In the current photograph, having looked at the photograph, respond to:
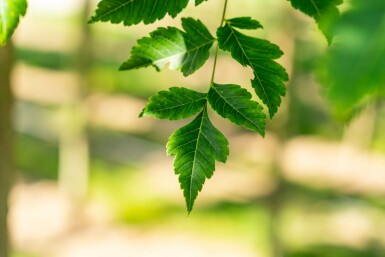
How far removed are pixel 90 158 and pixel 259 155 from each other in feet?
9.26

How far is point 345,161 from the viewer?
9445 millimetres

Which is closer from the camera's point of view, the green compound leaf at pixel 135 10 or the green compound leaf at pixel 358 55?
the green compound leaf at pixel 358 55

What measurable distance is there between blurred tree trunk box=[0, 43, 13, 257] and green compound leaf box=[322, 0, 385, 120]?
6.62 feet

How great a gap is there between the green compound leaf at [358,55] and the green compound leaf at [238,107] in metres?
0.48

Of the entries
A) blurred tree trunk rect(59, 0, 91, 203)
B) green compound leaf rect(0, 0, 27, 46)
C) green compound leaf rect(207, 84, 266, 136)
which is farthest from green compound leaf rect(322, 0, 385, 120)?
blurred tree trunk rect(59, 0, 91, 203)

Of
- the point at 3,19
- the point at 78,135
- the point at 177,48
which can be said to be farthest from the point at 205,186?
the point at 3,19

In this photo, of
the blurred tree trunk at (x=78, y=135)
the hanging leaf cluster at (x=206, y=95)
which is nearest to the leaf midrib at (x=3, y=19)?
the hanging leaf cluster at (x=206, y=95)

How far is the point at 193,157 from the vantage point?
0.86 meters

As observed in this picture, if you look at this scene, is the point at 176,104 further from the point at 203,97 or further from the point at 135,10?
the point at 135,10

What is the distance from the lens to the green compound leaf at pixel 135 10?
→ 2.84ft

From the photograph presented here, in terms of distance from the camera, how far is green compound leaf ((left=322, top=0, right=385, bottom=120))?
1.08 ft

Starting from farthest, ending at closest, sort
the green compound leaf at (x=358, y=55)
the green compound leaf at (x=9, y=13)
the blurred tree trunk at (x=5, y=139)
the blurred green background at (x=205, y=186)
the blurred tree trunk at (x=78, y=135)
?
the blurred tree trunk at (x=78, y=135) < the blurred green background at (x=205, y=186) < the blurred tree trunk at (x=5, y=139) < the green compound leaf at (x=9, y=13) < the green compound leaf at (x=358, y=55)

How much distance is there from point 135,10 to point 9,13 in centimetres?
18

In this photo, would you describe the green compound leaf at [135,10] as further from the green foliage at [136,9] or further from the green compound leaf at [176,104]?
the green compound leaf at [176,104]
